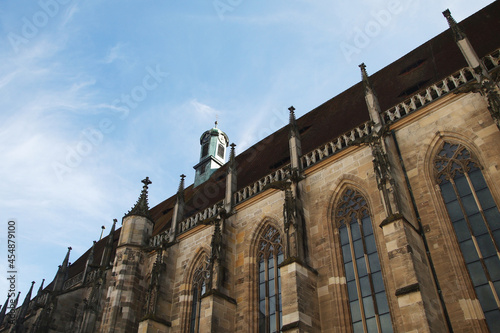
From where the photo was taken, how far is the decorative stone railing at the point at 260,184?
13.4 metres


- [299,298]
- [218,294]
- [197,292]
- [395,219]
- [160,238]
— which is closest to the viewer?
[395,219]

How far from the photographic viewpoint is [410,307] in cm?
A: 767

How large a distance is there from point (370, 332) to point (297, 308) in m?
1.55

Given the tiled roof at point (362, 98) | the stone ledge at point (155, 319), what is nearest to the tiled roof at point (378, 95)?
the tiled roof at point (362, 98)

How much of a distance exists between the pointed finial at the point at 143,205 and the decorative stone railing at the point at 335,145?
7.36 m

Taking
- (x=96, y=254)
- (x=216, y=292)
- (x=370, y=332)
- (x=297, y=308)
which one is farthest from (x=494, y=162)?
(x=96, y=254)

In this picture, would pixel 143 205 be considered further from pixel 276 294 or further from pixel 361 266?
pixel 361 266

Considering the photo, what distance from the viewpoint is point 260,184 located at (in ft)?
45.4

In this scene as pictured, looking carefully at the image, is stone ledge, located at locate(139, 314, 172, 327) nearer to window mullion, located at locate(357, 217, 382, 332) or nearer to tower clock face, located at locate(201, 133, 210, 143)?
window mullion, located at locate(357, 217, 382, 332)

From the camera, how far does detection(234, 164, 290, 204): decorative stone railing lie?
43.8ft

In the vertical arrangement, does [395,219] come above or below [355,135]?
below

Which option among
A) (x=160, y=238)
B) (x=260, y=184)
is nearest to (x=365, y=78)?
(x=260, y=184)

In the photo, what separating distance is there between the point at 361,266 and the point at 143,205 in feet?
33.4

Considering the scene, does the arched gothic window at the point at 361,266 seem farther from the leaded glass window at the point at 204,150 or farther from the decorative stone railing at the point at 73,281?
the leaded glass window at the point at 204,150
